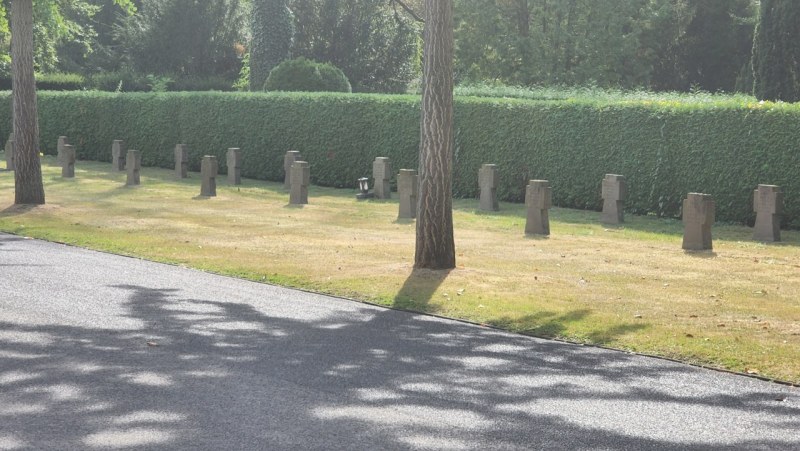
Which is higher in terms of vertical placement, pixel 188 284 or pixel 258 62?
pixel 258 62

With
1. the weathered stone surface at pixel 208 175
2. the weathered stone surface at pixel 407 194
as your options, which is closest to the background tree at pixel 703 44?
the weathered stone surface at pixel 208 175

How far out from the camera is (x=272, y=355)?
9.23m

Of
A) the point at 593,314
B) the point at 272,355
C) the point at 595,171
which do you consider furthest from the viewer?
the point at 595,171

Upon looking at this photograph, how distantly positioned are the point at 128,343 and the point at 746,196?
14.1 meters

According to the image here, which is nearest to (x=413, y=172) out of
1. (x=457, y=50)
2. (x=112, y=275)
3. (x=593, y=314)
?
(x=112, y=275)

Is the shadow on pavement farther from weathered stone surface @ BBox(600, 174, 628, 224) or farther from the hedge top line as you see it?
the hedge top line

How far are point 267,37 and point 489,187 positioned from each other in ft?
68.3

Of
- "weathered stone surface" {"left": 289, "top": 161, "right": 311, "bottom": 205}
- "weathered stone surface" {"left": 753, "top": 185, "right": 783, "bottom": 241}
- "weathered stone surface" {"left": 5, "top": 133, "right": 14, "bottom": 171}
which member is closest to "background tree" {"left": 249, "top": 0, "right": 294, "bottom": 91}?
"weathered stone surface" {"left": 5, "top": 133, "right": 14, "bottom": 171}

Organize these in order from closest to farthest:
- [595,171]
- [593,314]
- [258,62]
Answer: [593,314], [595,171], [258,62]

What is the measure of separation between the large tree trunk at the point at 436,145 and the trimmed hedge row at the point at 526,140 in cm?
825

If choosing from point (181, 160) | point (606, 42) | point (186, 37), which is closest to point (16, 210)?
point (181, 160)

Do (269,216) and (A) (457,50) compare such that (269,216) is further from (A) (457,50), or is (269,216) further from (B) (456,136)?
(A) (457,50)

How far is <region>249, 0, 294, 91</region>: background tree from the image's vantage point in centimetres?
4206

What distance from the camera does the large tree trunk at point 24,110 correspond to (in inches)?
878
